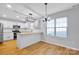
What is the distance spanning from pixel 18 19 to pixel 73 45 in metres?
1.15

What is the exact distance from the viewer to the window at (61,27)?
173 cm

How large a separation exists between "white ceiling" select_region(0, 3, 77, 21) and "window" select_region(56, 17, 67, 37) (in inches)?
7.6

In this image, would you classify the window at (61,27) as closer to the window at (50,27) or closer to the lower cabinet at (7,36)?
the window at (50,27)

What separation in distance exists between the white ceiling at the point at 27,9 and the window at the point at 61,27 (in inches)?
7.6

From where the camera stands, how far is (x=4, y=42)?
178 centimetres

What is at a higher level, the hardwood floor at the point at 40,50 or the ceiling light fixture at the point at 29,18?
the ceiling light fixture at the point at 29,18

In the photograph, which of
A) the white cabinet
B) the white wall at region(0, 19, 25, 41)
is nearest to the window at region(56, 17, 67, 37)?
the white wall at region(0, 19, 25, 41)

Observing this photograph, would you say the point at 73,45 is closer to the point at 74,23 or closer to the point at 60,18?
the point at 74,23

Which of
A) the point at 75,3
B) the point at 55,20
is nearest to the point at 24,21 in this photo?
the point at 55,20

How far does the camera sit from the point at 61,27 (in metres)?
1.76

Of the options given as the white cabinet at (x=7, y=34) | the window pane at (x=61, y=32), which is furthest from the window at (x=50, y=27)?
the white cabinet at (x=7, y=34)

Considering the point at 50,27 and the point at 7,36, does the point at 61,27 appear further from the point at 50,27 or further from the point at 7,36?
the point at 7,36

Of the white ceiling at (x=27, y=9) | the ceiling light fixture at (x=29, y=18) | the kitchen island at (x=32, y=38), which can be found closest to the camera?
the white ceiling at (x=27, y=9)

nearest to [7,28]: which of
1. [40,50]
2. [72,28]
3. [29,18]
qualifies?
[29,18]
